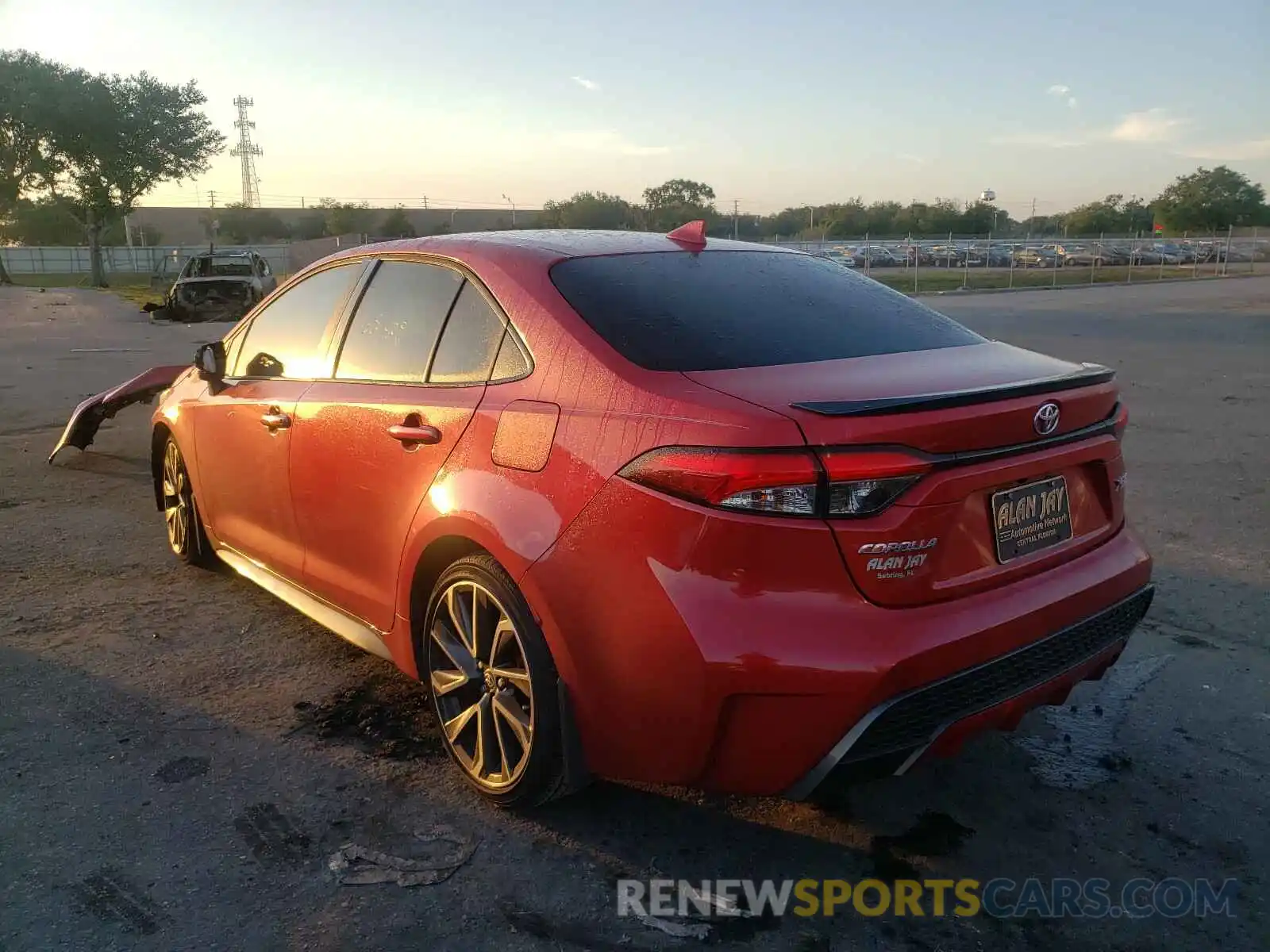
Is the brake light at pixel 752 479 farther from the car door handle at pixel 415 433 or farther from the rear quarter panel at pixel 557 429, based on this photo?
the car door handle at pixel 415 433

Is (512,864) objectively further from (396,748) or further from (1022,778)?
(1022,778)

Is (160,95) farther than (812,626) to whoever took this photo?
Yes

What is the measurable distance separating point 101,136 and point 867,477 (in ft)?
165

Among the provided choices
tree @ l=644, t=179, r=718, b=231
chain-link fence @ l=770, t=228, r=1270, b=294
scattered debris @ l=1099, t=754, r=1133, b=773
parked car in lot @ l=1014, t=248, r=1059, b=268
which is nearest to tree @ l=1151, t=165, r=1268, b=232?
chain-link fence @ l=770, t=228, r=1270, b=294

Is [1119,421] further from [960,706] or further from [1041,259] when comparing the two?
[1041,259]

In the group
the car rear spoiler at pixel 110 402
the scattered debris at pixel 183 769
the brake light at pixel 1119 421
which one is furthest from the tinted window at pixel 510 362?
the car rear spoiler at pixel 110 402

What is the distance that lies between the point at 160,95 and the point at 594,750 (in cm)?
5045

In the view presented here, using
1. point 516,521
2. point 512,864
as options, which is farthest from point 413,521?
point 512,864

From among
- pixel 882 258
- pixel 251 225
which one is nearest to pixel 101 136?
pixel 251 225

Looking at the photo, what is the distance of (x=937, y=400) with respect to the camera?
2.47m

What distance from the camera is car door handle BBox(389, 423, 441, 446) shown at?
10.3 ft

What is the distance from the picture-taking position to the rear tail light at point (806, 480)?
233 cm

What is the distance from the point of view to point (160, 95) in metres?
45.2

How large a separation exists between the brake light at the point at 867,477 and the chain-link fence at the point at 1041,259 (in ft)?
122
